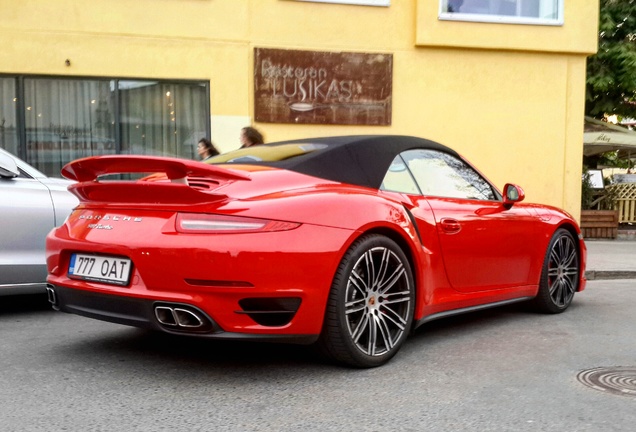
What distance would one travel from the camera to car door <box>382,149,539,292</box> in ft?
14.5

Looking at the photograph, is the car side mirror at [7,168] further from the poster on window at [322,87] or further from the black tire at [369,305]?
the poster on window at [322,87]

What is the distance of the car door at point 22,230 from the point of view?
5098 mm

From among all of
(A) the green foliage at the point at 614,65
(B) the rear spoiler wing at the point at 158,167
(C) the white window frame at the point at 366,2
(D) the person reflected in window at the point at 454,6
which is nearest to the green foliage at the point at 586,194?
(A) the green foliage at the point at 614,65

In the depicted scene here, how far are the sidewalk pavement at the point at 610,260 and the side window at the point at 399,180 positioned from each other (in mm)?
5049

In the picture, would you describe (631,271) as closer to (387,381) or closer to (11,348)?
(387,381)

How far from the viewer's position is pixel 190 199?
3.42 metres

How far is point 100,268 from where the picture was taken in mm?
3562

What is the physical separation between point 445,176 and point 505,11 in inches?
346

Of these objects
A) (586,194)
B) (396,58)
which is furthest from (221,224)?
(586,194)

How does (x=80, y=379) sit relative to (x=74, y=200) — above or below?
below

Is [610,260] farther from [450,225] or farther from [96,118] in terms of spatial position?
[96,118]

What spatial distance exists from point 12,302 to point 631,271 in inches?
280

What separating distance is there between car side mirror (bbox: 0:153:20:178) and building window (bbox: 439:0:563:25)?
28.0ft

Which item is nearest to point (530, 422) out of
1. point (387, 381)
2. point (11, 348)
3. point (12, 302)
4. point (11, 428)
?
point (387, 381)
